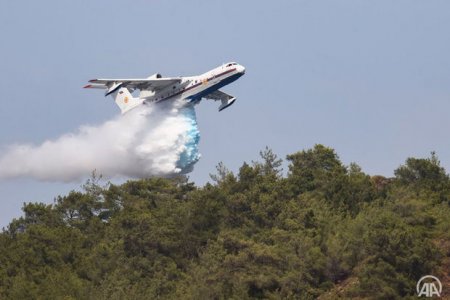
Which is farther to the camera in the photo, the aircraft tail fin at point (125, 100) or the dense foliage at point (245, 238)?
the aircraft tail fin at point (125, 100)

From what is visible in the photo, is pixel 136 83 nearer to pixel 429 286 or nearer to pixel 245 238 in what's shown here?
pixel 245 238

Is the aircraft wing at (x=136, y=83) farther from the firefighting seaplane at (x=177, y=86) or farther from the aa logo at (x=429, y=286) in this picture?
the aa logo at (x=429, y=286)

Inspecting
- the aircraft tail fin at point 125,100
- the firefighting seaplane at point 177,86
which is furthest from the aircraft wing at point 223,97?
the aircraft tail fin at point 125,100

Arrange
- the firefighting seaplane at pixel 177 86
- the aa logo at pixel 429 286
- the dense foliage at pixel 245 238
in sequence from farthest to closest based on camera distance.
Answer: the firefighting seaplane at pixel 177 86, the dense foliage at pixel 245 238, the aa logo at pixel 429 286

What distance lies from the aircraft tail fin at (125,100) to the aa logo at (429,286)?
1680 inches

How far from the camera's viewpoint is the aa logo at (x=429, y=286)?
6066cm

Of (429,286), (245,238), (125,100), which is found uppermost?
(125,100)

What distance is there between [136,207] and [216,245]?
924 inches

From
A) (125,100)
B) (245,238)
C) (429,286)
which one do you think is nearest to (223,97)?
(125,100)

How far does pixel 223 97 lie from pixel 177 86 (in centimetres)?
610

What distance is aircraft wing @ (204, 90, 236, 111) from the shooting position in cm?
9588

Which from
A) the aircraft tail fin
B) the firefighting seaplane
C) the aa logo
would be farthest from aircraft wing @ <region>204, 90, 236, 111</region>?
the aa logo

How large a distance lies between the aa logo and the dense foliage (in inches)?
18.0

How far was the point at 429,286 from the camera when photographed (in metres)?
61.2
